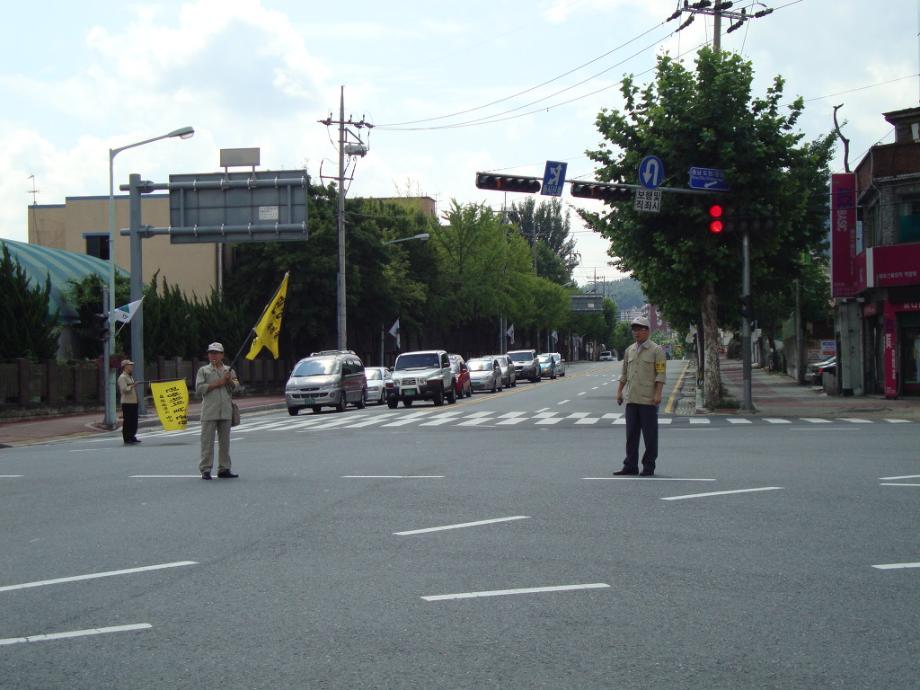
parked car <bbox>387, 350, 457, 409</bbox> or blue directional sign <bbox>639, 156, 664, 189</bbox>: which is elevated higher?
A: blue directional sign <bbox>639, 156, 664, 189</bbox>

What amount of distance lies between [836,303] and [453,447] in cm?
2766

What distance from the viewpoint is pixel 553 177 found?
2525 cm

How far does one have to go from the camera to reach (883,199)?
34.6 meters

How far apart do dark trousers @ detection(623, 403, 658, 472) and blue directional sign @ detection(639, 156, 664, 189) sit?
51.1ft

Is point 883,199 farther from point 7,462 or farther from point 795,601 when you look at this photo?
point 795,601

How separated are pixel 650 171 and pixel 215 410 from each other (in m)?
17.3

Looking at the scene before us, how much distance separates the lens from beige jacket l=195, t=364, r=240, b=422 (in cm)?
1415

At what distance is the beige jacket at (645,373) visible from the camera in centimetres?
1323

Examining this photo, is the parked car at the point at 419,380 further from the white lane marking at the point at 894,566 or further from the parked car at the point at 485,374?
the white lane marking at the point at 894,566

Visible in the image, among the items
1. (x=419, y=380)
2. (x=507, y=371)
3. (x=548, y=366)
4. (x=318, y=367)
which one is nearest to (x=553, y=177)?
(x=419, y=380)

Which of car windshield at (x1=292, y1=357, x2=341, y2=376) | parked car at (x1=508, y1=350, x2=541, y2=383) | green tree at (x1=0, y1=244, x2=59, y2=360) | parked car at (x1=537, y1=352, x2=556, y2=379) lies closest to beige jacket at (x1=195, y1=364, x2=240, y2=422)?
car windshield at (x1=292, y1=357, x2=341, y2=376)

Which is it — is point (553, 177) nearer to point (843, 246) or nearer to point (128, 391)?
point (128, 391)

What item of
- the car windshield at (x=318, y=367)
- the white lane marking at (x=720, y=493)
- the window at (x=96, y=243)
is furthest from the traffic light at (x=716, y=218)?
the window at (x=96, y=243)

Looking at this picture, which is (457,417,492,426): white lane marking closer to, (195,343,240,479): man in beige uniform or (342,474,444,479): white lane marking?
(342,474,444,479): white lane marking
